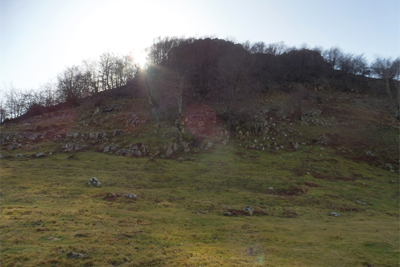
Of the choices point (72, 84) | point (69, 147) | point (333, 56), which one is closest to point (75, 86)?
point (72, 84)

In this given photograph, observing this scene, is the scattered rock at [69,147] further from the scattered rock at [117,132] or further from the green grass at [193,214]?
the scattered rock at [117,132]

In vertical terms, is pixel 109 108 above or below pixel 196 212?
above

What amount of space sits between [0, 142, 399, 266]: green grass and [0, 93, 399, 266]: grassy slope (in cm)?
8

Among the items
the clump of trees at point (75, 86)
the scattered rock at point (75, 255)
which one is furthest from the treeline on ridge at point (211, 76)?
the scattered rock at point (75, 255)

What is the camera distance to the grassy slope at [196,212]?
11242mm

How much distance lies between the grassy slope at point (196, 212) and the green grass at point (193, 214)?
8 cm

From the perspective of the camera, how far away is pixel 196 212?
19.0 metres

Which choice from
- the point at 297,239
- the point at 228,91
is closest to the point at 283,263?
the point at 297,239

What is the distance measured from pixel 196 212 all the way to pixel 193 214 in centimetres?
69

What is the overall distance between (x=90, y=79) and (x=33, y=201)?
3038 inches

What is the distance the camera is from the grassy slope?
36.9 ft

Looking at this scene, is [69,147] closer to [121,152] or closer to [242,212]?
[121,152]

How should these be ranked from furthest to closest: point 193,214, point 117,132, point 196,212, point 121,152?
point 117,132
point 121,152
point 196,212
point 193,214

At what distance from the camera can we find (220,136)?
47812 millimetres
